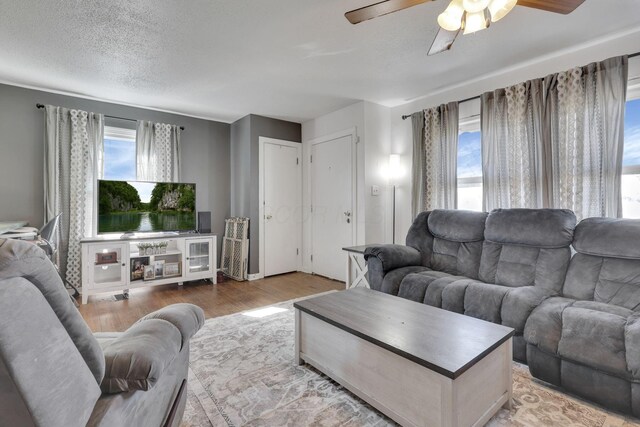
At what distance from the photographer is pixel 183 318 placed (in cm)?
129

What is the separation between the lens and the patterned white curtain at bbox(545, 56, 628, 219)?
2.31 metres

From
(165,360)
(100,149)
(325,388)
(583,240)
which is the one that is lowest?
(325,388)

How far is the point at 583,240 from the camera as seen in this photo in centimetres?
213

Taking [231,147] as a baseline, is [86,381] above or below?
below

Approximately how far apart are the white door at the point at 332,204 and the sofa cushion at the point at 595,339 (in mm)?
2584

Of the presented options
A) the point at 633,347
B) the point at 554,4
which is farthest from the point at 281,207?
the point at 633,347

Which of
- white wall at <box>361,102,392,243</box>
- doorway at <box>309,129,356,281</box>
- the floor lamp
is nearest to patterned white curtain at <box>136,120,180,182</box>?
doorway at <box>309,129,356,281</box>

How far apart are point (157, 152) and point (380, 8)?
3576 mm

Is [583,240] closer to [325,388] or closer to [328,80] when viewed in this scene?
[325,388]

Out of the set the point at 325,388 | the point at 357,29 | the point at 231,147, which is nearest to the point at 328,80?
the point at 357,29

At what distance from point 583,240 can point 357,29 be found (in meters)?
2.22

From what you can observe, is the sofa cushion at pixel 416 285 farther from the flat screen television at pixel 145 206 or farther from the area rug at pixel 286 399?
the flat screen television at pixel 145 206

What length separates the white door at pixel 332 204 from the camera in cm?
411

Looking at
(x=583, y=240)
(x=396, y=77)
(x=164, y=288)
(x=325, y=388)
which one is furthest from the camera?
(x=164, y=288)
